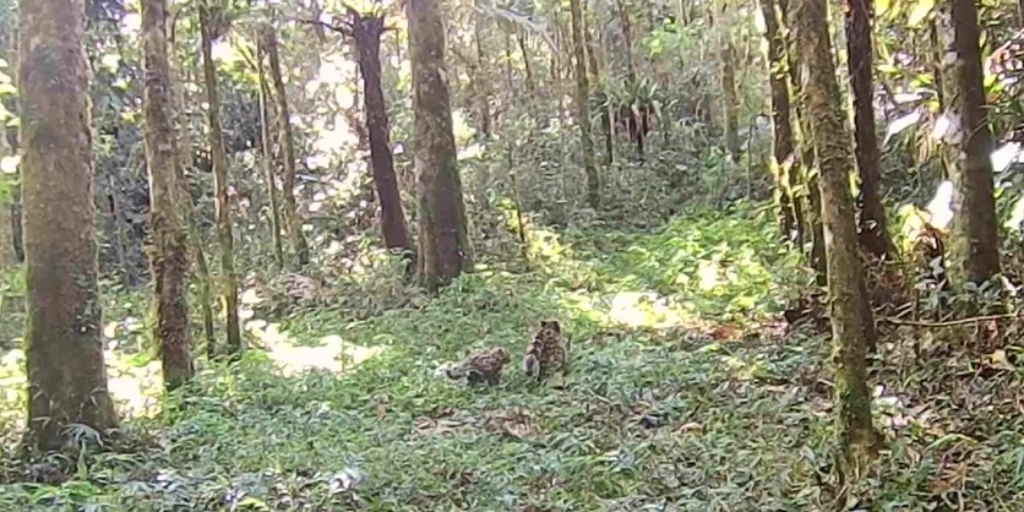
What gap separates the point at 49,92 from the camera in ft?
21.1

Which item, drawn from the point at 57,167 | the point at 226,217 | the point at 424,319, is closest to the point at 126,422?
the point at 57,167

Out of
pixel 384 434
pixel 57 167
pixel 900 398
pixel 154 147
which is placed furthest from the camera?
pixel 154 147

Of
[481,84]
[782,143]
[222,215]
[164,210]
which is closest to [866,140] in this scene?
[782,143]

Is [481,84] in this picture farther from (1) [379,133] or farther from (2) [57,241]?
(2) [57,241]

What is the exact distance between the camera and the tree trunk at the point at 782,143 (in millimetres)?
10617

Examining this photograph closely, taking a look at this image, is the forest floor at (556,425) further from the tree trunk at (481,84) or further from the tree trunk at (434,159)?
the tree trunk at (481,84)

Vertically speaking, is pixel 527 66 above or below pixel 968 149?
above

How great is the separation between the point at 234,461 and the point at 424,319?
16.8ft

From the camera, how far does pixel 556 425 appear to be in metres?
6.83

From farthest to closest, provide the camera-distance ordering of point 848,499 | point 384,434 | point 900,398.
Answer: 1. point 384,434
2. point 900,398
3. point 848,499

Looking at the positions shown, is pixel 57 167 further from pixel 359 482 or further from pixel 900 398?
pixel 900 398

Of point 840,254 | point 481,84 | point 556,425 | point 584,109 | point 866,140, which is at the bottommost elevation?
point 556,425

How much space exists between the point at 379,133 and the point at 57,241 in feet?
30.4

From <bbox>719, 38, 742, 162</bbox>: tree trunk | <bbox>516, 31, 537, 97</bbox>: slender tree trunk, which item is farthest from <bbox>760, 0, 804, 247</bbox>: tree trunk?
<bbox>516, 31, 537, 97</bbox>: slender tree trunk
